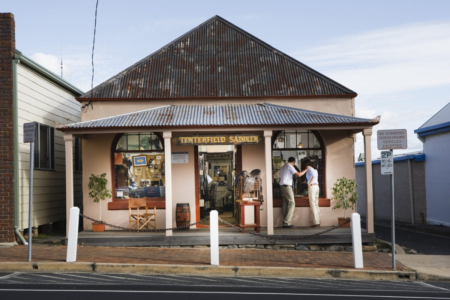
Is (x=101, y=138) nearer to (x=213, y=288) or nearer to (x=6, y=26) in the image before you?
(x=6, y=26)

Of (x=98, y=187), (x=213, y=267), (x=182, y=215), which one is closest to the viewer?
(x=213, y=267)

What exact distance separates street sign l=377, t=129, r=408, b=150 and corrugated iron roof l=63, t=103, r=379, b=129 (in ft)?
8.01

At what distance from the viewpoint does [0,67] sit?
1272cm

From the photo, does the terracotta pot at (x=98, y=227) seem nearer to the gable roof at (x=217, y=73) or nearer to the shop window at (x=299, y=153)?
the gable roof at (x=217, y=73)

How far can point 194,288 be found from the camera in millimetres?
8188

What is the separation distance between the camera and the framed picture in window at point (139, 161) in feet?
46.8

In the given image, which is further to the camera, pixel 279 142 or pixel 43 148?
pixel 43 148

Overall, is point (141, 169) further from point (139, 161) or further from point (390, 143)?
point (390, 143)

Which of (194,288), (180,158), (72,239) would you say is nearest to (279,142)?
(180,158)

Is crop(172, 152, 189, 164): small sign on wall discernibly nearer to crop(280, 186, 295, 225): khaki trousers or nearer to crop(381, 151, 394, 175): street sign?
crop(280, 186, 295, 225): khaki trousers

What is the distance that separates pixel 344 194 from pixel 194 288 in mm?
6923

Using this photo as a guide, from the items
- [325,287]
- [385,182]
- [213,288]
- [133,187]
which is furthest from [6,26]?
[385,182]

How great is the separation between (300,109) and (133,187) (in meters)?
5.15

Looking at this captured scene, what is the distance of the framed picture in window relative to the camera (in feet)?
46.8
